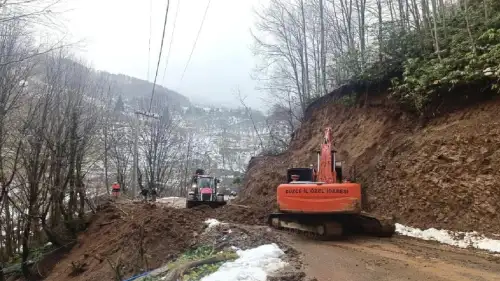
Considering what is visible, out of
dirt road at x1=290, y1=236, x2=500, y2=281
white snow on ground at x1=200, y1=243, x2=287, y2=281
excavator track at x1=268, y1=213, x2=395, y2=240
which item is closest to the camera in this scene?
dirt road at x1=290, y1=236, x2=500, y2=281

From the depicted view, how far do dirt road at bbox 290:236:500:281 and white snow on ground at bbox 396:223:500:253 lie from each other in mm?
333

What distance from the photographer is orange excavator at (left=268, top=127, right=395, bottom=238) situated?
10078 mm

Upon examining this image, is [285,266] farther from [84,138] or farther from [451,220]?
[84,138]

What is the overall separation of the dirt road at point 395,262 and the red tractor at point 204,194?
10778 mm

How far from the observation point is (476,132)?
10156 millimetres

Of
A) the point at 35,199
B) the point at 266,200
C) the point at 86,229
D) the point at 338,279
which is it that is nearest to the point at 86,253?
the point at 35,199

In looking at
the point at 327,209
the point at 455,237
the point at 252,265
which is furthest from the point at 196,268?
the point at 455,237

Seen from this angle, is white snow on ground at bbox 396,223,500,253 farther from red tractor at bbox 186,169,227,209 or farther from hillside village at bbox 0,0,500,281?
red tractor at bbox 186,169,227,209

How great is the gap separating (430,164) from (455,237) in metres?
2.44

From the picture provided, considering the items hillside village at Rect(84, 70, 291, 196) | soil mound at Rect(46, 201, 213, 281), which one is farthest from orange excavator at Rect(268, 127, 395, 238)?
hillside village at Rect(84, 70, 291, 196)

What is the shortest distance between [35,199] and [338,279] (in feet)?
45.0

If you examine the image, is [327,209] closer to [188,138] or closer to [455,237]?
[455,237]

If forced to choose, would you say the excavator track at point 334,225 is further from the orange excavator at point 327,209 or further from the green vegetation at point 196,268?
the green vegetation at point 196,268

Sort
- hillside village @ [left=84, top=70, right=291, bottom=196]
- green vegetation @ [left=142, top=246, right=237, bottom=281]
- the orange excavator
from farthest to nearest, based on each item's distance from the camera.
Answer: hillside village @ [left=84, top=70, right=291, bottom=196], the orange excavator, green vegetation @ [left=142, top=246, right=237, bottom=281]
